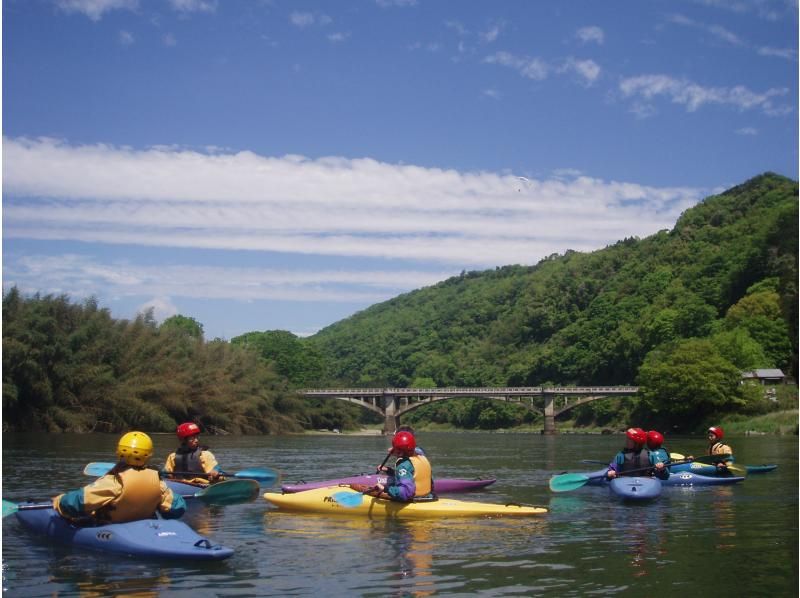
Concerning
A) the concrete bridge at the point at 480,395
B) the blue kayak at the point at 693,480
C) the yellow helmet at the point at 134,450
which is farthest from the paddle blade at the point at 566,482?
the concrete bridge at the point at 480,395

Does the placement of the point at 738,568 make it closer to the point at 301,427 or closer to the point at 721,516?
the point at 721,516

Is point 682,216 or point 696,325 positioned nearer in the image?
point 696,325

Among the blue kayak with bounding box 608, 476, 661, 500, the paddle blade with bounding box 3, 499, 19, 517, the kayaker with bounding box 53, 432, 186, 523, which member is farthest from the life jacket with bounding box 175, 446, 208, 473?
the blue kayak with bounding box 608, 476, 661, 500

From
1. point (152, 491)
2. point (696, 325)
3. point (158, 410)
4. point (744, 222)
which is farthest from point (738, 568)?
point (744, 222)

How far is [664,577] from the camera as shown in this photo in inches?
450

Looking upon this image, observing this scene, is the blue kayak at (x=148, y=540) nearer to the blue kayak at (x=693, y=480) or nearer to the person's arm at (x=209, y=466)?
the person's arm at (x=209, y=466)

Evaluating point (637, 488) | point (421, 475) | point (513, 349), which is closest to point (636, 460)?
point (637, 488)

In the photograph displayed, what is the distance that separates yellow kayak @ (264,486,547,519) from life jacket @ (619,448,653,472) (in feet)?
15.4

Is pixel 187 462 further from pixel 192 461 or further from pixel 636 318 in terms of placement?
pixel 636 318

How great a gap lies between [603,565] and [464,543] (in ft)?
7.76

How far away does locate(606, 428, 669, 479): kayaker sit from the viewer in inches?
Answer: 803

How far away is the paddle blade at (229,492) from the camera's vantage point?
1819cm

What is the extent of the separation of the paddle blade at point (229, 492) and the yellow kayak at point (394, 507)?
1501 mm

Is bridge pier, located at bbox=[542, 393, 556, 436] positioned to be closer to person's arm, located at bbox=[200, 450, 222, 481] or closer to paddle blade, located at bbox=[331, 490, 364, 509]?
person's arm, located at bbox=[200, 450, 222, 481]
